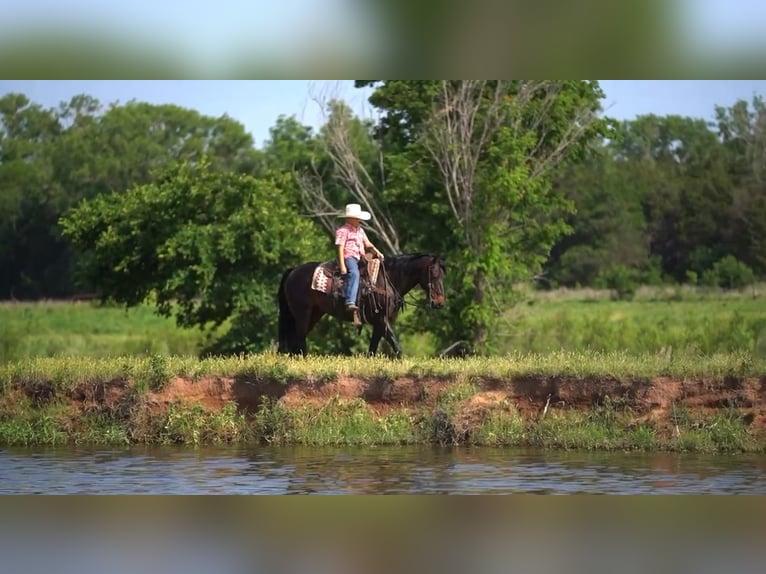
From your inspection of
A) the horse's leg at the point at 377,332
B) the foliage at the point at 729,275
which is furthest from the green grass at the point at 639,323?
the horse's leg at the point at 377,332

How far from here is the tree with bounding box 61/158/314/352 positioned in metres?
27.3

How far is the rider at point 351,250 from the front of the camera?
818 inches

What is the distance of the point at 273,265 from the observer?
28.0m

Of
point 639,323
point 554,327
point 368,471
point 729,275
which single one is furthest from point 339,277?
point 729,275

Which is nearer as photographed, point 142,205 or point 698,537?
point 698,537

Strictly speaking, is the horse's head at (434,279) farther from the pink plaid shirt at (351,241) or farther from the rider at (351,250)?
the pink plaid shirt at (351,241)

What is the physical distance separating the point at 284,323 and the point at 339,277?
167 centimetres

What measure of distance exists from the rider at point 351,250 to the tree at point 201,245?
6.41 m

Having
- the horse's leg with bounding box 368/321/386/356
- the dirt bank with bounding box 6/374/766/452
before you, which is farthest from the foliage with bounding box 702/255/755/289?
the dirt bank with bounding box 6/374/766/452

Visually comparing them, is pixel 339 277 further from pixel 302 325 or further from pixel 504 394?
pixel 504 394

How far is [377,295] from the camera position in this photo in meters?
21.2
